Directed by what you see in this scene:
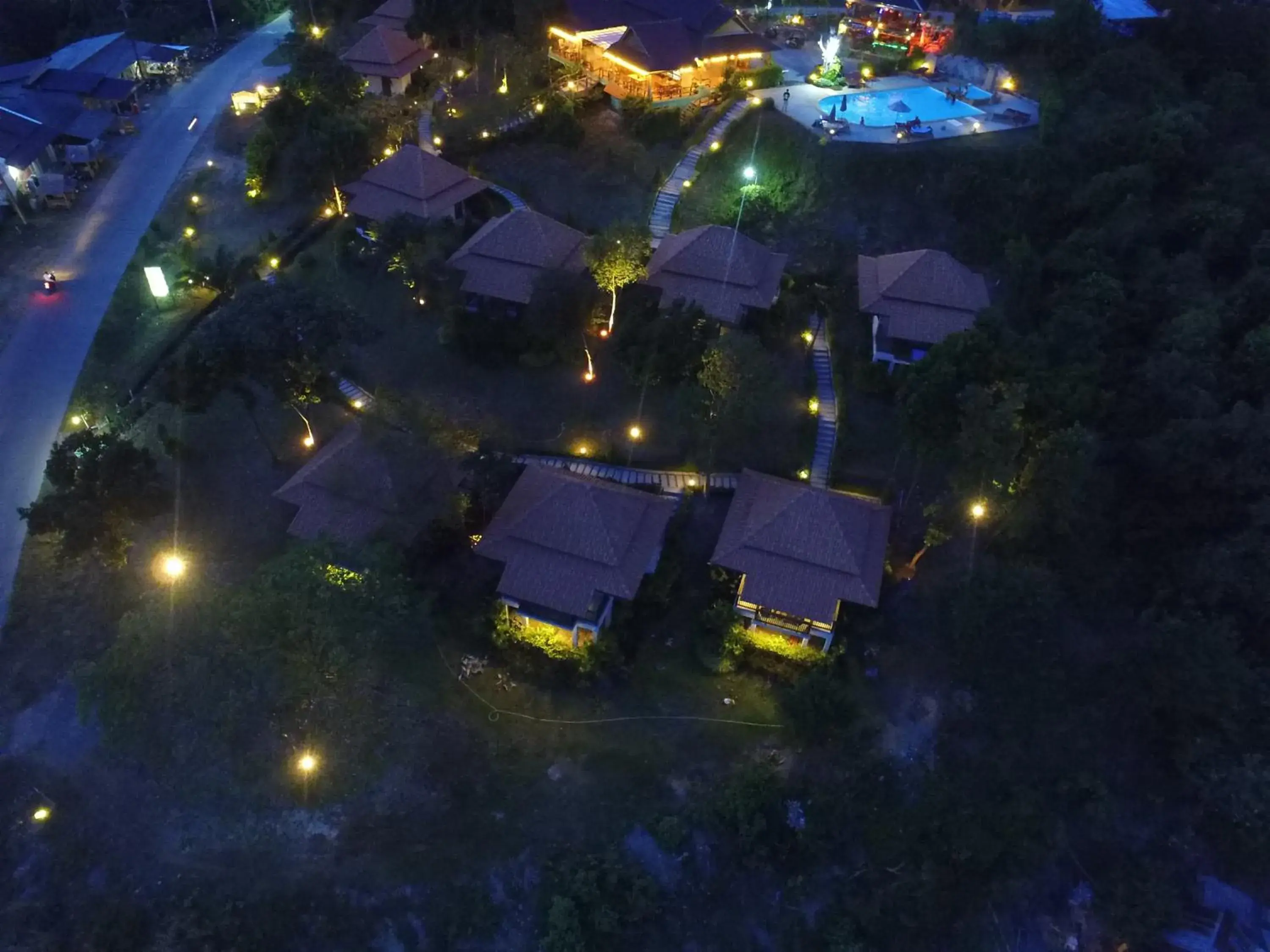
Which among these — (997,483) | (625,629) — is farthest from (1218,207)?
(625,629)

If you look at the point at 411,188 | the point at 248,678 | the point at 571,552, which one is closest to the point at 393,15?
the point at 411,188

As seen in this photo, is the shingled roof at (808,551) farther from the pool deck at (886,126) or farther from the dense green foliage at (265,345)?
the pool deck at (886,126)

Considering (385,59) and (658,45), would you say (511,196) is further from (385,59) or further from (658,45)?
(385,59)

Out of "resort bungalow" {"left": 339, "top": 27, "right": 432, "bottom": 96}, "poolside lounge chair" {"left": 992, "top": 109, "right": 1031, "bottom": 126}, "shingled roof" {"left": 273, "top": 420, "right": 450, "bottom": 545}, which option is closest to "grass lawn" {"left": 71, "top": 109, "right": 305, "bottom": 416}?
"resort bungalow" {"left": 339, "top": 27, "right": 432, "bottom": 96}

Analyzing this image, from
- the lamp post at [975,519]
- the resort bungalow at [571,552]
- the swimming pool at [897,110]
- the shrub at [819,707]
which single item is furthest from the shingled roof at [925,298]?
the shrub at [819,707]

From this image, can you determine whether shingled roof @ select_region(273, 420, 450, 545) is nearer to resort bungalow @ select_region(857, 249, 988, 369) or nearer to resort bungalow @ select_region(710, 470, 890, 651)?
resort bungalow @ select_region(710, 470, 890, 651)

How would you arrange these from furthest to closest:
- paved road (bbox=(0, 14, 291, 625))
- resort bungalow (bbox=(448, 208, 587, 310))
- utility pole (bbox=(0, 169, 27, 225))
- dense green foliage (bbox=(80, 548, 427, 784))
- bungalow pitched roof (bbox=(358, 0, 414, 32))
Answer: bungalow pitched roof (bbox=(358, 0, 414, 32))
utility pole (bbox=(0, 169, 27, 225))
resort bungalow (bbox=(448, 208, 587, 310))
paved road (bbox=(0, 14, 291, 625))
dense green foliage (bbox=(80, 548, 427, 784))
